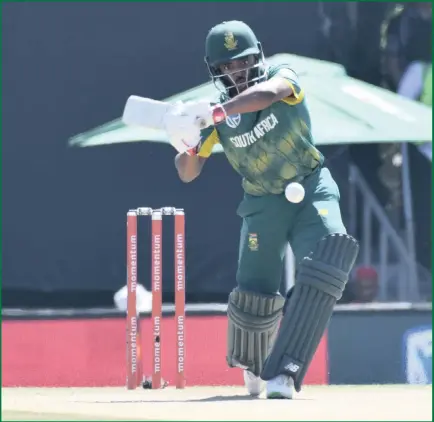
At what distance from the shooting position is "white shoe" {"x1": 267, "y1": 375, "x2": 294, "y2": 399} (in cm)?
471

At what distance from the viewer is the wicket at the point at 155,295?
6355 mm

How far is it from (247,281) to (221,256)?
94.5 inches

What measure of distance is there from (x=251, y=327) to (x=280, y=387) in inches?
20.2

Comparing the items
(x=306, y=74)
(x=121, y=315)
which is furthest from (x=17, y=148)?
(x=306, y=74)

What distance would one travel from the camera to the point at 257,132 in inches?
194

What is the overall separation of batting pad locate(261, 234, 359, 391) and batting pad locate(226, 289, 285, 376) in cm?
33

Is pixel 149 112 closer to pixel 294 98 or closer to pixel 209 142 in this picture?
pixel 294 98

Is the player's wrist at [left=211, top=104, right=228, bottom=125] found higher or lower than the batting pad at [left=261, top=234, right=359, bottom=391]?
higher

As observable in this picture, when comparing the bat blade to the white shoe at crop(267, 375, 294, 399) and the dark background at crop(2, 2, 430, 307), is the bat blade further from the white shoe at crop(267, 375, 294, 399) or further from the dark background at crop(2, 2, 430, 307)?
the dark background at crop(2, 2, 430, 307)

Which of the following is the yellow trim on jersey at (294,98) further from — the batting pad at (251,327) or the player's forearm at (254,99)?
the batting pad at (251,327)

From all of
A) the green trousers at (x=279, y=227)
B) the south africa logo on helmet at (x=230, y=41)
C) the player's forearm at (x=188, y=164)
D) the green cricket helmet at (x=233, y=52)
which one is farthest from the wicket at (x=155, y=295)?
the south africa logo on helmet at (x=230, y=41)

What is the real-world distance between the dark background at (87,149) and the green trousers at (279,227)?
2.39m

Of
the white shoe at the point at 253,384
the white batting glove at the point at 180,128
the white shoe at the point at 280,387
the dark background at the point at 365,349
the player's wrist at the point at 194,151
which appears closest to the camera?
the white batting glove at the point at 180,128

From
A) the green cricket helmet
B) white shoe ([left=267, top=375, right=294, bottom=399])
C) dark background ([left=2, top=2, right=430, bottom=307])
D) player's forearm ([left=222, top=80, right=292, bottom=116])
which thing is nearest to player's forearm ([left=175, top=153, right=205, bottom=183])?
the green cricket helmet
